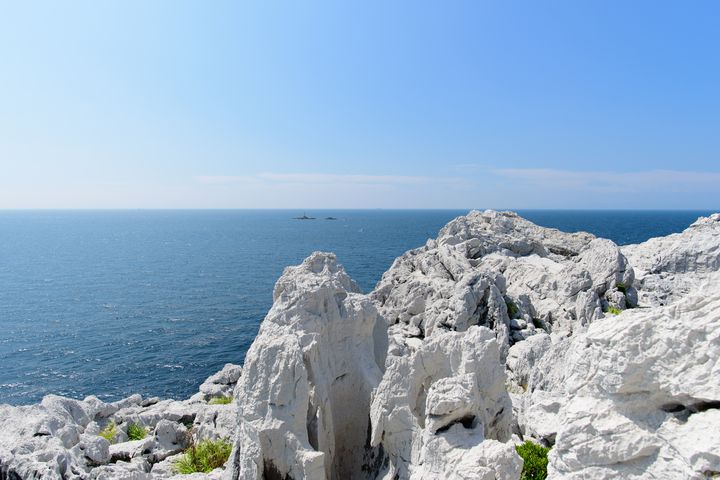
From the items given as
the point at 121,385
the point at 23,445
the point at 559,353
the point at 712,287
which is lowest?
the point at 121,385

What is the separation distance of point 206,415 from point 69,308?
6031 centimetres

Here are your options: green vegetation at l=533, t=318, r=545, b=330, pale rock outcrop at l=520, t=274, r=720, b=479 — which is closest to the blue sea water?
green vegetation at l=533, t=318, r=545, b=330

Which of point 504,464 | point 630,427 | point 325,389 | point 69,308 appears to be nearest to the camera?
point 630,427

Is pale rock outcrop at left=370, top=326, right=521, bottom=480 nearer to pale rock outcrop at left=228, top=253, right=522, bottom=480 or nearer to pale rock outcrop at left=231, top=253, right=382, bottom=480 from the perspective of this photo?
pale rock outcrop at left=228, top=253, right=522, bottom=480

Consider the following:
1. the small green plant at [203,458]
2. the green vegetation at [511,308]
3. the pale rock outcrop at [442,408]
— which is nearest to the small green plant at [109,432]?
the small green plant at [203,458]

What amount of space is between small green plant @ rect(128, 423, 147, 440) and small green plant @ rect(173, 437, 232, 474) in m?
5.72

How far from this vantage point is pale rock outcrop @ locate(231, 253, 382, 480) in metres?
14.1

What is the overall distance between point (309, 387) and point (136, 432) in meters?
14.0

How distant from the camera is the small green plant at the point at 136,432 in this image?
2414 cm

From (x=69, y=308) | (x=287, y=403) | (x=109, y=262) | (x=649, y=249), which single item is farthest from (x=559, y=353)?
(x=109, y=262)

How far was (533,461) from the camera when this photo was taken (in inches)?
527

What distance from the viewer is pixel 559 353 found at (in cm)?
2081

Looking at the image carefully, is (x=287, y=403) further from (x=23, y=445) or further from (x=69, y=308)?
(x=69, y=308)

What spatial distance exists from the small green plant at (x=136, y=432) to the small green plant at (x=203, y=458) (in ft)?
18.8
